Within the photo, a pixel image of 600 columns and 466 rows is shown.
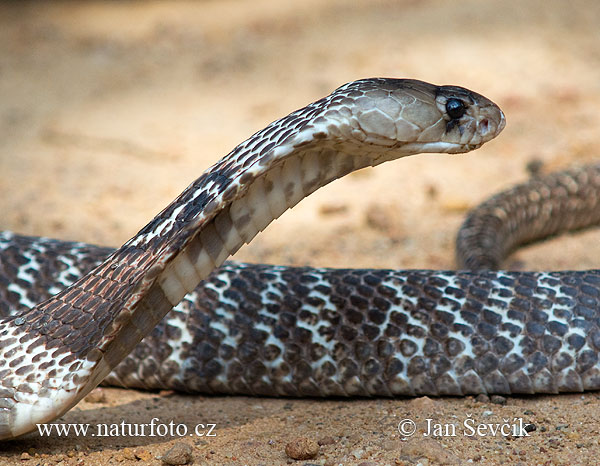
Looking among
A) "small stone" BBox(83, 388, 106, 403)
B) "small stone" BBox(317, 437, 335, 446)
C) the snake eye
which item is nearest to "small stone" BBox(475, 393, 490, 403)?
"small stone" BBox(317, 437, 335, 446)

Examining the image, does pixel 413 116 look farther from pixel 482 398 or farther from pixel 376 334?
pixel 482 398

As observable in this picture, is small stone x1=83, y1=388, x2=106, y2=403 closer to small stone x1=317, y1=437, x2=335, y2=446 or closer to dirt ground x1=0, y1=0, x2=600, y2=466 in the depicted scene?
dirt ground x1=0, y1=0, x2=600, y2=466

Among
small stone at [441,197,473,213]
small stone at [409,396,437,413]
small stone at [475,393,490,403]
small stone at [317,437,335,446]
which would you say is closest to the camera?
small stone at [317,437,335,446]

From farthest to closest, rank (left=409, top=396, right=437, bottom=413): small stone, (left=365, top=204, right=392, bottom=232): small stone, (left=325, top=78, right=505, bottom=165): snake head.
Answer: (left=365, top=204, right=392, bottom=232): small stone, (left=409, top=396, right=437, bottom=413): small stone, (left=325, top=78, right=505, bottom=165): snake head

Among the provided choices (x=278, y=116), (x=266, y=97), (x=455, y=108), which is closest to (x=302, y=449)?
(x=455, y=108)

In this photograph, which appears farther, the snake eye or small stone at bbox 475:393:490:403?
small stone at bbox 475:393:490:403
